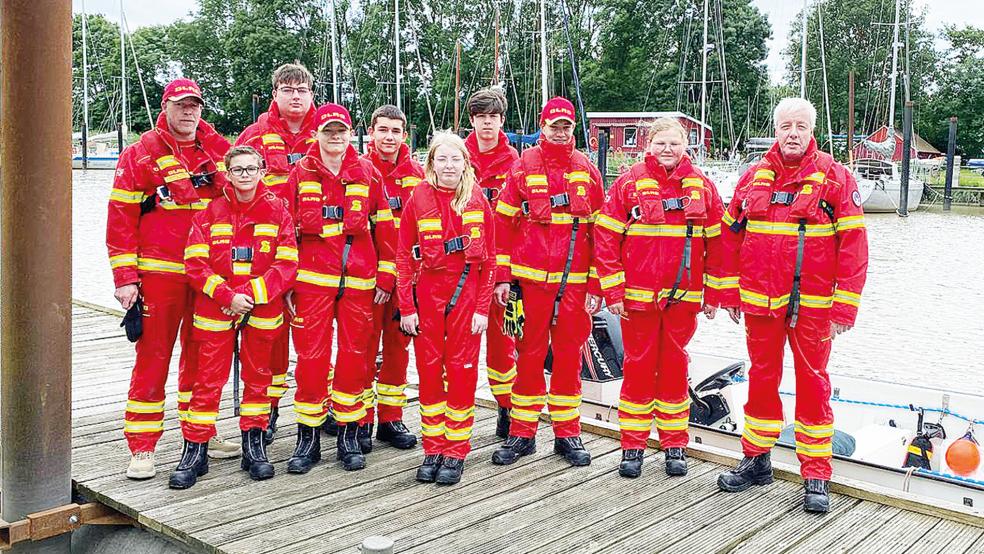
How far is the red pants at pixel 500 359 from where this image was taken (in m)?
5.69

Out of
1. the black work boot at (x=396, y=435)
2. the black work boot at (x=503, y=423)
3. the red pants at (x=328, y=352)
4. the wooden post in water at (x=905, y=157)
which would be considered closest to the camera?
the red pants at (x=328, y=352)

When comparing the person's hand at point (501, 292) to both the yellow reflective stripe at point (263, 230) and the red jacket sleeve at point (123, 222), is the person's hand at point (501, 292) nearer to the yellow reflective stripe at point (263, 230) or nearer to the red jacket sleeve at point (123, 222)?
the yellow reflective stripe at point (263, 230)

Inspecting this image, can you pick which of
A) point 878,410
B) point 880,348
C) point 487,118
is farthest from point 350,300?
point 880,348

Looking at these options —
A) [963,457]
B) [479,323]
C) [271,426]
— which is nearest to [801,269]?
[479,323]

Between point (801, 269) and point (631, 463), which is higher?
point (801, 269)

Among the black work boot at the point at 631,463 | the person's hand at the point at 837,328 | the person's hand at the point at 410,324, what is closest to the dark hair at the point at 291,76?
the person's hand at the point at 410,324

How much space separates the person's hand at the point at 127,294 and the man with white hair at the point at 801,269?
3.35m

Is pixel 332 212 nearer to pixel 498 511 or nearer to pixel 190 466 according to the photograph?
pixel 190 466

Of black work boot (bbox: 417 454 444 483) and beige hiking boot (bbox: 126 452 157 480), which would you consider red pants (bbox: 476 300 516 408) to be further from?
beige hiking boot (bbox: 126 452 157 480)

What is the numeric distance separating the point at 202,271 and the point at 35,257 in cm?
83

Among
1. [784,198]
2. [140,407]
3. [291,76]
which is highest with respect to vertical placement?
[291,76]

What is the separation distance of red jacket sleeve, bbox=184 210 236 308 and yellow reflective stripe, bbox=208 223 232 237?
6 cm

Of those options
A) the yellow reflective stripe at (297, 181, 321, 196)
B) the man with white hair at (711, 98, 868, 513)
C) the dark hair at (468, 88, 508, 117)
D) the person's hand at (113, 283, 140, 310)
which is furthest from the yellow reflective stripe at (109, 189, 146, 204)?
the man with white hair at (711, 98, 868, 513)

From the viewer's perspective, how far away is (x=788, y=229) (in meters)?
4.81
